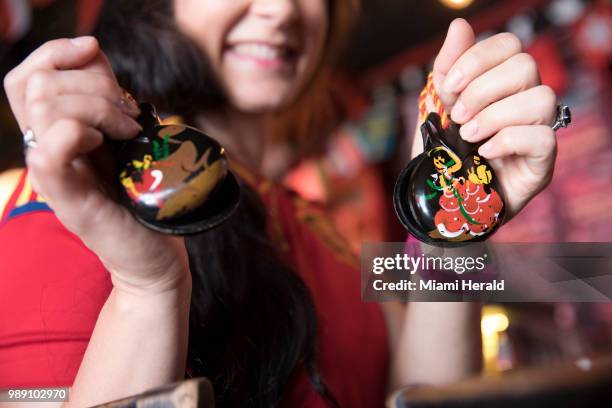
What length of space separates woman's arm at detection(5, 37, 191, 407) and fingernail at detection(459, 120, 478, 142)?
180 millimetres

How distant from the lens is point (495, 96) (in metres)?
0.40

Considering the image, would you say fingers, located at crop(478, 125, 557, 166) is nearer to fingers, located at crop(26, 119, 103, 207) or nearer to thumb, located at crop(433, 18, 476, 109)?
thumb, located at crop(433, 18, 476, 109)

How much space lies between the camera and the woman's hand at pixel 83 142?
30 centimetres

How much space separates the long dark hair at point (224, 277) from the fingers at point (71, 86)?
175 millimetres

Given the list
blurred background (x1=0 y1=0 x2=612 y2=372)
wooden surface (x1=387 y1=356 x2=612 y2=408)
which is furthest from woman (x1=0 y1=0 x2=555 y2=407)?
blurred background (x1=0 y1=0 x2=612 y2=372)

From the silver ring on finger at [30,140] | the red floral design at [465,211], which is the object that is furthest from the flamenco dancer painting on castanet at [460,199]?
the silver ring on finger at [30,140]

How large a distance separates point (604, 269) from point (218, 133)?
0.35 metres

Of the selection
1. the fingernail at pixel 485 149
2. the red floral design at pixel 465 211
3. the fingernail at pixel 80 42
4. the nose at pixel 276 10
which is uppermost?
the fingernail at pixel 80 42

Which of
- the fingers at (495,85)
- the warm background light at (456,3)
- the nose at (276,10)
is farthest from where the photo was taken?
the warm background light at (456,3)

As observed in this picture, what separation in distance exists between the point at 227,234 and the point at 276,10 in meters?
0.20

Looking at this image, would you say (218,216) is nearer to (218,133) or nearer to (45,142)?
(45,142)

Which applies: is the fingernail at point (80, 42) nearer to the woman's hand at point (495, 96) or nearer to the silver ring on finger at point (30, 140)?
the silver ring on finger at point (30, 140)

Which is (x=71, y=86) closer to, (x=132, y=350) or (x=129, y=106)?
(x=129, y=106)

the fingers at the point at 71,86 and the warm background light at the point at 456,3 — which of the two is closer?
the fingers at the point at 71,86
